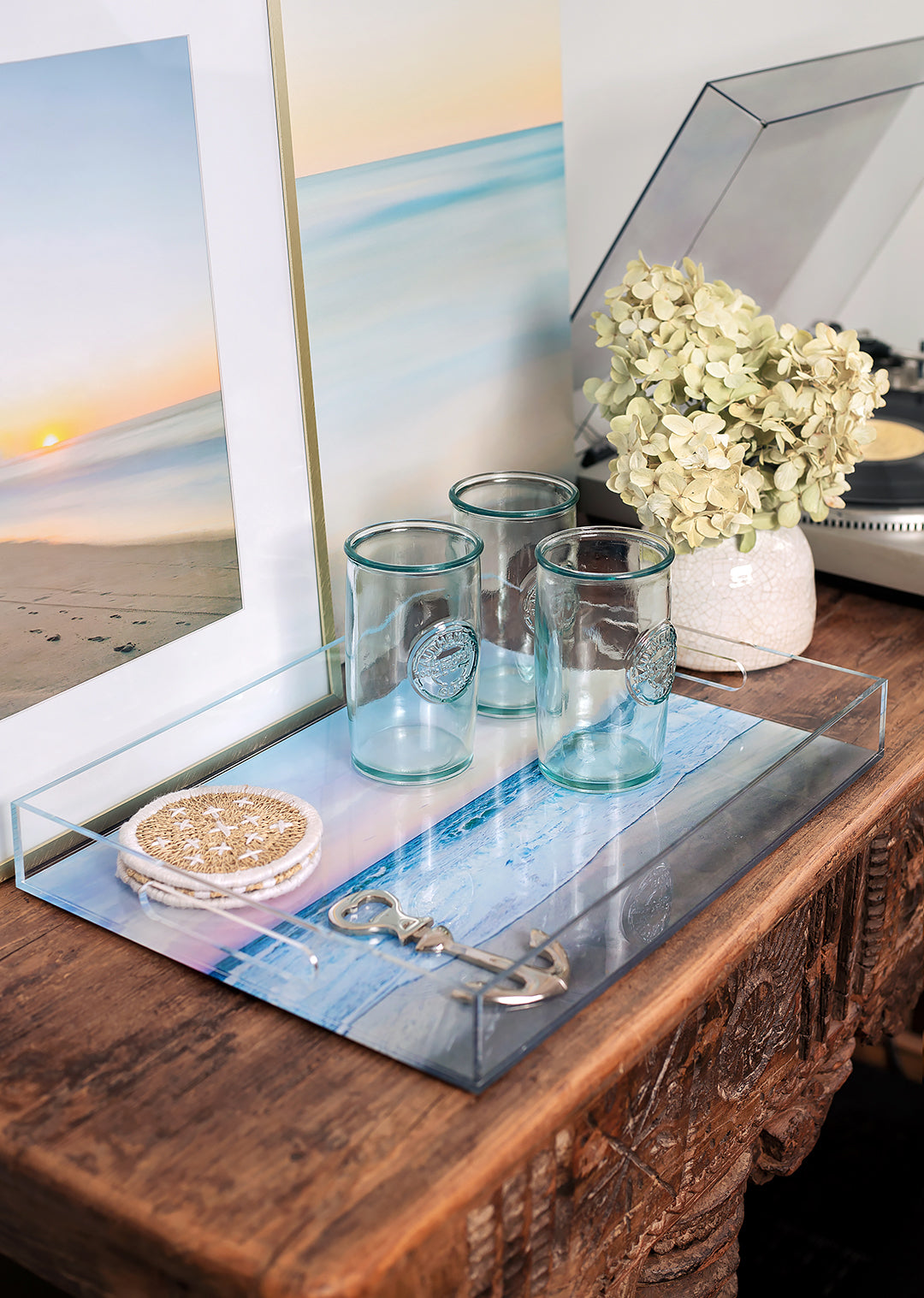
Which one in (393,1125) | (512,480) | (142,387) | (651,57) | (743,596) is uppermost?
(651,57)

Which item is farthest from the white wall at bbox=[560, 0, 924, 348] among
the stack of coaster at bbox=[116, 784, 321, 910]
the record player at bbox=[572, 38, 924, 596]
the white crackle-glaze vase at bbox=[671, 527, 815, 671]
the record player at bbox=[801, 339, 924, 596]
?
the stack of coaster at bbox=[116, 784, 321, 910]

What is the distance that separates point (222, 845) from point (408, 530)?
0.30 m

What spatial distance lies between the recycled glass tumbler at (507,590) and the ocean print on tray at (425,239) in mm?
94

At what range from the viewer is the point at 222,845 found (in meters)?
0.80

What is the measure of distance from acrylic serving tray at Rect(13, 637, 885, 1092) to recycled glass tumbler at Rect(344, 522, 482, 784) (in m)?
0.02

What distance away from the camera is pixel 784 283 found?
1.46 metres

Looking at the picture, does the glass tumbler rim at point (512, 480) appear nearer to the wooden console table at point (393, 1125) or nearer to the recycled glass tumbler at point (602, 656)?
the recycled glass tumbler at point (602, 656)

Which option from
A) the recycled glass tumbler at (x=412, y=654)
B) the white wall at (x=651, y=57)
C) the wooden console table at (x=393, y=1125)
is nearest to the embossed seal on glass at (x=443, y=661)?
the recycled glass tumbler at (x=412, y=654)

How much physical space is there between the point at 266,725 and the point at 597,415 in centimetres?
60

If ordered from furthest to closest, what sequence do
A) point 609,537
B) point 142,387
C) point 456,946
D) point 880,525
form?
point 880,525, point 609,537, point 142,387, point 456,946

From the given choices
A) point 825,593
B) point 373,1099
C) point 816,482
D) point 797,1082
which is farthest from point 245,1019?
point 825,593

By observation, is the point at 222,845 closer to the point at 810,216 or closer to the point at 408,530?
the point at 408,530

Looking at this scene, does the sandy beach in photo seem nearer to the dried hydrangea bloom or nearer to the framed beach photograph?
the framed beach photograph

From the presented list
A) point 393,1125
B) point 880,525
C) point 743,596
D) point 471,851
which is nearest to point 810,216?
point 880,525
